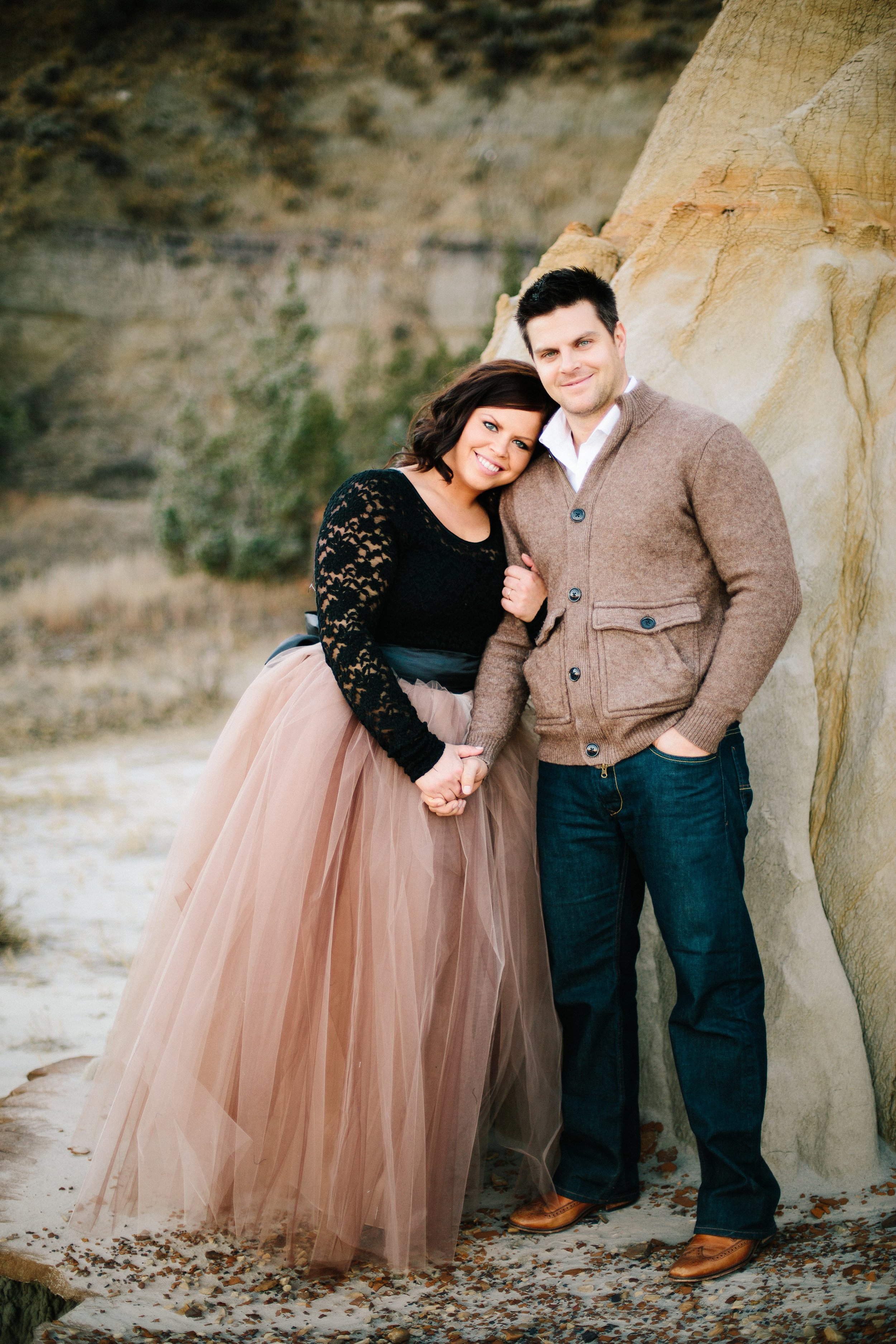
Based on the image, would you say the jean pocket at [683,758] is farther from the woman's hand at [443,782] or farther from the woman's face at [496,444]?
the woman's face at [496,444]

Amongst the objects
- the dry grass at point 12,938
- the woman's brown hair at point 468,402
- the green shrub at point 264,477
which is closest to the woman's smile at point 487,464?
the woman's brown hair at point 468,402

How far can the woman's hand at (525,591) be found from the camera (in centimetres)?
254

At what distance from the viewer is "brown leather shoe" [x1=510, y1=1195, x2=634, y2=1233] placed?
2.51 m

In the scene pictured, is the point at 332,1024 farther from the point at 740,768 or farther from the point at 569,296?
the point at 569,296

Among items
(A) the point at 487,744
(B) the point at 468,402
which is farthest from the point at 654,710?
(B) the point at 468,402

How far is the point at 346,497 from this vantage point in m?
2.52

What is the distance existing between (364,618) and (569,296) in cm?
88

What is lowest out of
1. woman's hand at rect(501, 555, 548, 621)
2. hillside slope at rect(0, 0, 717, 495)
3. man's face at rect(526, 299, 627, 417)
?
woman's hand at rect(501, 555, 548, 621)

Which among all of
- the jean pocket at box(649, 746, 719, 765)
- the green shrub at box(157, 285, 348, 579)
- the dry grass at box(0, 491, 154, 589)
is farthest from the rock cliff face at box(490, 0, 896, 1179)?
the dry grass at box(0, 491, 154, 589)

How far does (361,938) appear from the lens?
7.82 ft

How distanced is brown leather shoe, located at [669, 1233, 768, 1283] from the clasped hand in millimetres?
1081

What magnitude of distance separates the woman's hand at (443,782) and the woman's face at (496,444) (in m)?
0.70

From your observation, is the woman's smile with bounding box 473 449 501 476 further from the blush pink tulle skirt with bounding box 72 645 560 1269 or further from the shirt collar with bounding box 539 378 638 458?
the blush pink tulle skirt with bounding box 72 645 560 1269

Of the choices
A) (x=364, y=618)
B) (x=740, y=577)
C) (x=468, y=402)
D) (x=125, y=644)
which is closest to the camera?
(x=740, y=577)
